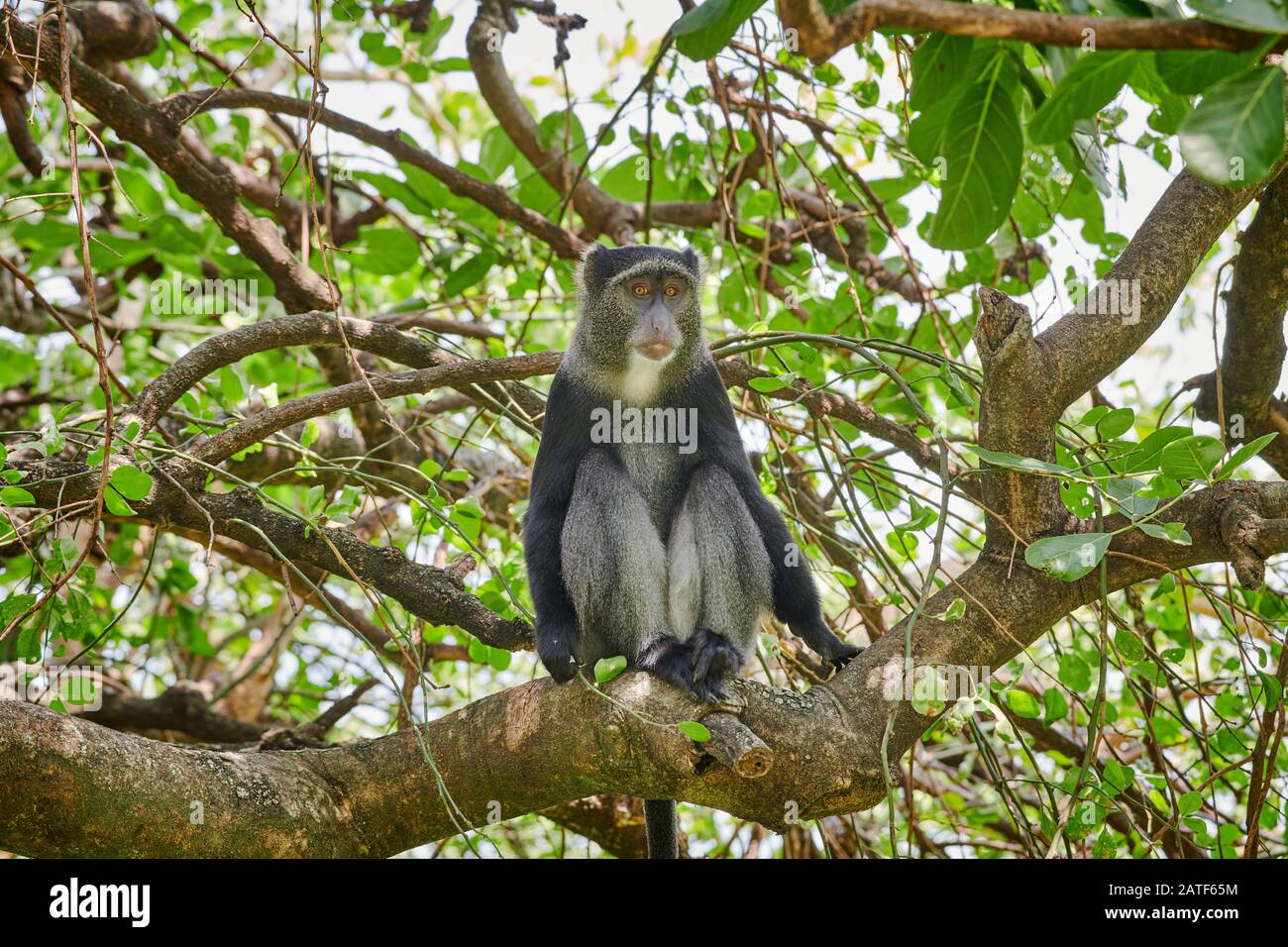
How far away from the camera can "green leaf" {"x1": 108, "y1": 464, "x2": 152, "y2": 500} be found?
4.50m

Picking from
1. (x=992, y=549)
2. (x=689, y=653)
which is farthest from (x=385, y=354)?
(x=992, y=549)

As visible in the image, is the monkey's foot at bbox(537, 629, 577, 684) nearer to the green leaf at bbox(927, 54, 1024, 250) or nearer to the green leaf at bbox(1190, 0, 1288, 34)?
the green leaf at bbox(927, 54, 1024, 250)

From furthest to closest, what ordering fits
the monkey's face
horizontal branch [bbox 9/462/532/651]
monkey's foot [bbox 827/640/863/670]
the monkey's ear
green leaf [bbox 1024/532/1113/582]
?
1. the monkey's ear
2. the monkey's face
3. monkey's foot [bbox 827/640/863/670]
4. horizontal branch [bbox 9/462/532/651]
5. green leaf [bbox 1024/532/1113/582]

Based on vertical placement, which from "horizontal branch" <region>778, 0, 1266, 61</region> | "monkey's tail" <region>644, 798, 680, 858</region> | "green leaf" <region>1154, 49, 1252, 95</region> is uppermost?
"green leaf" <region>1154, 49, 1252, 95</region>

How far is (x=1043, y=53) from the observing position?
137 inches

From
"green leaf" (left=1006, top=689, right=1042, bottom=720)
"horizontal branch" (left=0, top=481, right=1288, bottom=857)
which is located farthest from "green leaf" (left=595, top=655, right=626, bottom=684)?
"green leaf" (left=1006, top=689, right=1042, bottom=720)

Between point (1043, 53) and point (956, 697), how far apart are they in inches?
99.9

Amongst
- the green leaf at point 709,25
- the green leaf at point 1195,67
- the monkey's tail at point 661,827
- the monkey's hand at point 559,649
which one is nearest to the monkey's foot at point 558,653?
the monkey's hand at point 559,649

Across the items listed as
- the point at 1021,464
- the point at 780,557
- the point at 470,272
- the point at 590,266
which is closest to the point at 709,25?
the point at 1021,464

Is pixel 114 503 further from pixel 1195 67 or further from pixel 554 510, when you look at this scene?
pixel 1195 67

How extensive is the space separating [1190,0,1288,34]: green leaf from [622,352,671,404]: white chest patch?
4271 millimetres

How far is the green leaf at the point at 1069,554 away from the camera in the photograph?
3686 millimetres

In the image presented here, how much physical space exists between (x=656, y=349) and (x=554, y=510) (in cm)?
104

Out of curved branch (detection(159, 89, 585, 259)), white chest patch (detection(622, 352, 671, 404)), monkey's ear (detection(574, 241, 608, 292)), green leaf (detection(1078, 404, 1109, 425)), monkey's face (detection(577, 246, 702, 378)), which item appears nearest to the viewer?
green leaf (detection(1078, 404, 1109, 425))
